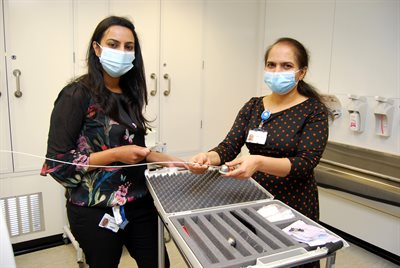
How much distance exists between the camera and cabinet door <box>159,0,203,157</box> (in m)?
2.90

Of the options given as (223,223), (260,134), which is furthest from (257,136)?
(223,223)

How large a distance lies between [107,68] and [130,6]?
1.54 meters

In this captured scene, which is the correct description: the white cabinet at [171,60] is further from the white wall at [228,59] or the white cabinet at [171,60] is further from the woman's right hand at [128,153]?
the woman's right hand at [128,153]

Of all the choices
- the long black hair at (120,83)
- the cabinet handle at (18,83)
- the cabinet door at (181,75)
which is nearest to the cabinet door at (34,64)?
the cabinet handle at (18,83)

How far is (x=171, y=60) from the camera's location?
9.64ft

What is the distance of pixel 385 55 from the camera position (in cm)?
236

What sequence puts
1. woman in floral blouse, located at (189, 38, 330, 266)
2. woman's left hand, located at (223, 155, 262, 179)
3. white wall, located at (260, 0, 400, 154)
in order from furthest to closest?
white wall, located at (260, 0, 400, 154) → woman in floral blouse, located at (189, 38, 330, 266) → woman's left hand, located at (223, 155, 262, 179)

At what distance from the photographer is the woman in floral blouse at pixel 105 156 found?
3.91 ft

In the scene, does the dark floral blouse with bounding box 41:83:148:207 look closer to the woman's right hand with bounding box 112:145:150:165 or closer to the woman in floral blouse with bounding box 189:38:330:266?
the woman's right hand with bounding box 112:145:150:165

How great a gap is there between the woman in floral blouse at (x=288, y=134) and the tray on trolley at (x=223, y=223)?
10 centimetres

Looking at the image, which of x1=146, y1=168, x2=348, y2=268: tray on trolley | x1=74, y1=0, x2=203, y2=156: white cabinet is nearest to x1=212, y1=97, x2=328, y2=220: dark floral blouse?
x1=146, y1=168, x2=348, y2=268: tray on trolley

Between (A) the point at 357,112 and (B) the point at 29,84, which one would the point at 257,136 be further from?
(B) the point at 29,84

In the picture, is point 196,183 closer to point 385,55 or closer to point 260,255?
point 260,255

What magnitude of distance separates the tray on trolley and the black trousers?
14cm
